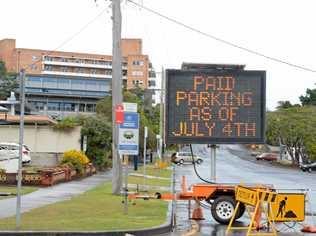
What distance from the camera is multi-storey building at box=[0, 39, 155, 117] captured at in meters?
136

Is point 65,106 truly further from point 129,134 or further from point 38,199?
point 129,134

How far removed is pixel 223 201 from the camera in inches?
642

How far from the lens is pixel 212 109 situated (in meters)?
16.9

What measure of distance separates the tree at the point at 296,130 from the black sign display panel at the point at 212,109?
6656cm

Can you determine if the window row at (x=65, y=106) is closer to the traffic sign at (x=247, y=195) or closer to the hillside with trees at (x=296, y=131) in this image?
the hillside with trees at (x=296, y=131)

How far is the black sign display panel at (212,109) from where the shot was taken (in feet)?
55.5

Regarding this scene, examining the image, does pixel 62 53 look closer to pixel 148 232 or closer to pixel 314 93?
pixel 314 93

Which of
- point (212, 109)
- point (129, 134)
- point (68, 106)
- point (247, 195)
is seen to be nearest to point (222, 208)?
point (247, 195)

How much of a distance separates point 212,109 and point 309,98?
325ft

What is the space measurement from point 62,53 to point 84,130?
344 feet

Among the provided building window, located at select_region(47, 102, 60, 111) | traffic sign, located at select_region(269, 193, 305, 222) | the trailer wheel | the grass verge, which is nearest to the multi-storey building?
building window, located at select_region(47, 102, 60, 111)

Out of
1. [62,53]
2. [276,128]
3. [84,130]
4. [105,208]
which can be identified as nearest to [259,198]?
[105,208]

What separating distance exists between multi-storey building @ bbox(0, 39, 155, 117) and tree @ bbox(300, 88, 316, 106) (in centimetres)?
3498

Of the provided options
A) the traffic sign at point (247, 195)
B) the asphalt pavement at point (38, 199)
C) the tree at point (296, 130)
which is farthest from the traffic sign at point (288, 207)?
the tree at point (296, 130)
